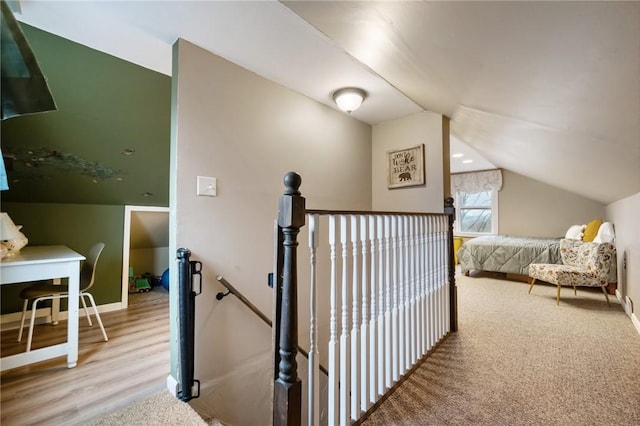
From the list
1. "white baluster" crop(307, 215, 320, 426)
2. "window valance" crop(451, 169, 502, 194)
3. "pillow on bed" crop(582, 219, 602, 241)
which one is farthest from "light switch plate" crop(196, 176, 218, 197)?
"window valance" crop(451, 169, 502, 194)

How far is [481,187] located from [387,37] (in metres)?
5.99

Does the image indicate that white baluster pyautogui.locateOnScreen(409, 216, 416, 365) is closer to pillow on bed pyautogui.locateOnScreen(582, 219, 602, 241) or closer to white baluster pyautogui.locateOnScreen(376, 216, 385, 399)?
white baluster pyautogui.locateOnScreen(376, 216, 385, 399)

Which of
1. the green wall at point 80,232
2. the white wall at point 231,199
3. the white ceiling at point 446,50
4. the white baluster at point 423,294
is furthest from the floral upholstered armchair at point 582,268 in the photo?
the green wall at point 80,232

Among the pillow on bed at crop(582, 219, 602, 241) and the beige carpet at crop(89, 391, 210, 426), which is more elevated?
the pillow on bed at crop(582, 219, 602, 241)

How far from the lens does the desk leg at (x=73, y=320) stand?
6.35 ft

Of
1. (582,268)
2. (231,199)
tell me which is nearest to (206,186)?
(231,199)

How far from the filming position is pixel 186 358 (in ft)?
5.00

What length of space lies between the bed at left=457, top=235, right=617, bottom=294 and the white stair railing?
3.14m

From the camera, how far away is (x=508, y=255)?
4.45 metres

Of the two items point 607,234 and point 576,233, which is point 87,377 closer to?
point 607,234

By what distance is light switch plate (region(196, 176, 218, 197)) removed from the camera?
1.72 metres

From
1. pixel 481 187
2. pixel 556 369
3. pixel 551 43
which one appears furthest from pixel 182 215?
pixel 481 187

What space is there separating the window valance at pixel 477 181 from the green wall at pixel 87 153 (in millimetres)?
6319

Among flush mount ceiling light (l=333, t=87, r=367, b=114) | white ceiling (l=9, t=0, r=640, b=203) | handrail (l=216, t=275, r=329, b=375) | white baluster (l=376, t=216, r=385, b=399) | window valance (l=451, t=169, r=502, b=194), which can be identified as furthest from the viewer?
window valance (l=451, t=169, r=502, b=194)
